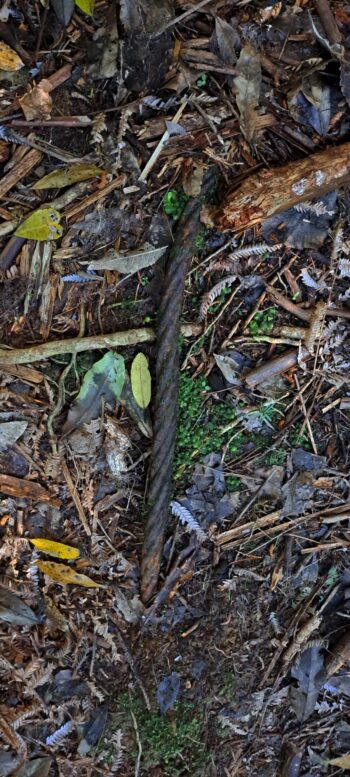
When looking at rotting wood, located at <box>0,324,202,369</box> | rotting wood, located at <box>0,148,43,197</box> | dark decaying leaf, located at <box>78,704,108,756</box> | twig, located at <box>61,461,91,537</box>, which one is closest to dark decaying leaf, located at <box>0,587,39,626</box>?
twig, located at <box>61,461,91,537</box>

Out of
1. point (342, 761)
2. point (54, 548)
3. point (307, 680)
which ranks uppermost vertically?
point (54, 548)

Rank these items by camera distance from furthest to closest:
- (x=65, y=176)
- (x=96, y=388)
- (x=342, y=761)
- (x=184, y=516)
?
(x=342, y=761) → (x=184, y=516) → (x=96, y=388) → (x=65, y=176)

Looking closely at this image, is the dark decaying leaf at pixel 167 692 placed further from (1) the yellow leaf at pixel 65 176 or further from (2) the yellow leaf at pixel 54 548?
(1) the yellow leaf at pixel 65 176

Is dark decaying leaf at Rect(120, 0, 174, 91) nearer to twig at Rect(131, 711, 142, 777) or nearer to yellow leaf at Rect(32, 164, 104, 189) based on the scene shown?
yellow leaf at Rect(32, 164, 104, 189)

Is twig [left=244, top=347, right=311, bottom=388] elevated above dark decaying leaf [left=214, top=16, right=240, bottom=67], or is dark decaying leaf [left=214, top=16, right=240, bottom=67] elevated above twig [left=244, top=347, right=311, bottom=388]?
dark decaying leaf [left=214, top=16, right=240, bottom=67]

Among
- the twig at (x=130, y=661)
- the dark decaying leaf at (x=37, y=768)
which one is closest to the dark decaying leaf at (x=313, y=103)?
the twig at (x=130, y=661)

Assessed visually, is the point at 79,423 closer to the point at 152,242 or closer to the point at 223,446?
the point at 223,446

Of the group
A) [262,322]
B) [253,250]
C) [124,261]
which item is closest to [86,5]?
[124,261]

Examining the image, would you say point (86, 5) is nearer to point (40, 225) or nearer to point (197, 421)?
point (40, 225)
